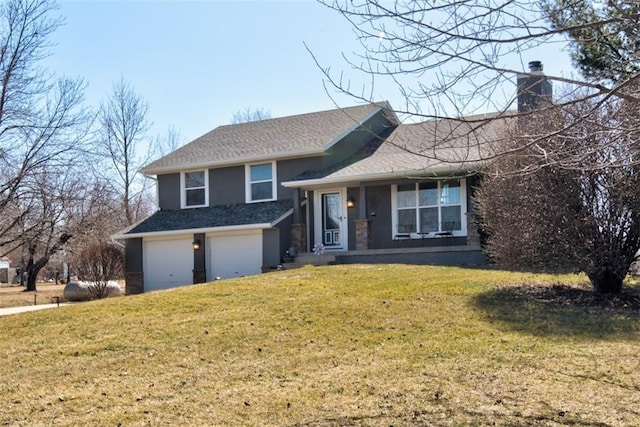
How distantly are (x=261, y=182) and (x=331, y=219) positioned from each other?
2.93m

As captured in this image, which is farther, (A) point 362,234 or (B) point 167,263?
(B) point 167,263

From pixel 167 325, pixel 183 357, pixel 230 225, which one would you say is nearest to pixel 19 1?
pixel 230 225

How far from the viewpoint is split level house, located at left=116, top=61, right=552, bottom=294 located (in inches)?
673

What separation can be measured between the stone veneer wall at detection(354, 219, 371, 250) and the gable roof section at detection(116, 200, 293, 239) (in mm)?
2388

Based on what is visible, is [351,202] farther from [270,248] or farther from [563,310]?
[563,310]

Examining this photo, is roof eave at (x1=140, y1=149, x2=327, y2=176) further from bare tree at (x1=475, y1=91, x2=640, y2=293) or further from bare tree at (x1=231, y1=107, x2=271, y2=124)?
bare tree at (x1=231, y1=107, x2=271, y2=124)

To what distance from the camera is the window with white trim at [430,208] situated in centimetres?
1705

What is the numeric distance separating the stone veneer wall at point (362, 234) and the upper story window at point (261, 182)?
3.63m

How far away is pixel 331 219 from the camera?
1886 centimetres

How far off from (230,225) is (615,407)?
14.6 m

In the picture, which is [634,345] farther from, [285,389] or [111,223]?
[111,223]

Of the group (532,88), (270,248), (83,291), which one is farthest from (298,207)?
(532,88)

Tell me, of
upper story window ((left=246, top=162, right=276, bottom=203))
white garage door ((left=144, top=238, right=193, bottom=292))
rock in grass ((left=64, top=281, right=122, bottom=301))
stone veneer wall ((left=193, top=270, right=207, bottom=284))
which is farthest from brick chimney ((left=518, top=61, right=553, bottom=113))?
rock in grass ((left=64, top=281, right=122, bottom=301))

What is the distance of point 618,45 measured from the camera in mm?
6891
